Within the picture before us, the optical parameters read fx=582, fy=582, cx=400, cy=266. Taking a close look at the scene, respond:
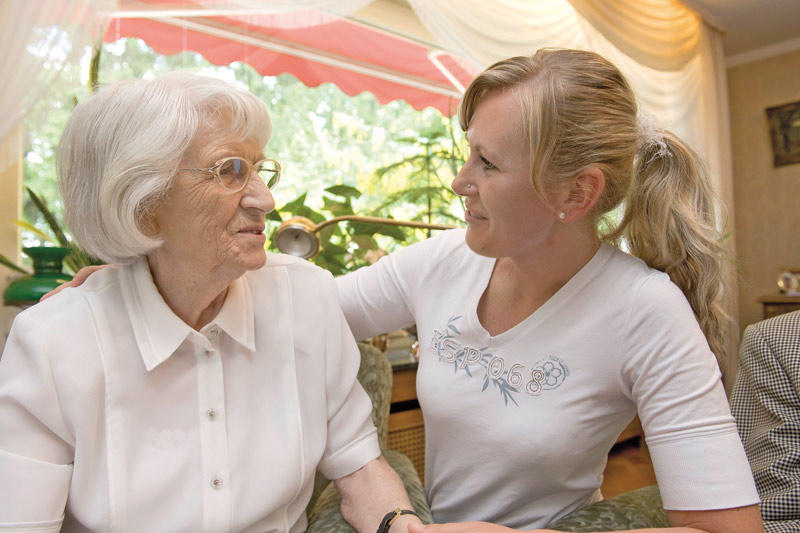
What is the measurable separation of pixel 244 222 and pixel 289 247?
2.72 feet

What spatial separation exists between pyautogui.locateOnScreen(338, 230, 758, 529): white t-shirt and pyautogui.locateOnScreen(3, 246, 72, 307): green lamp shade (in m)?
1.33

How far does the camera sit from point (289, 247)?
1.90 m

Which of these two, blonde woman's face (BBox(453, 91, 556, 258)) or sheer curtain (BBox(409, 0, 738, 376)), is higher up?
sheer curtain (BBox(409, 0, 738, 376))

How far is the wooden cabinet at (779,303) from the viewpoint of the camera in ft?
14.6

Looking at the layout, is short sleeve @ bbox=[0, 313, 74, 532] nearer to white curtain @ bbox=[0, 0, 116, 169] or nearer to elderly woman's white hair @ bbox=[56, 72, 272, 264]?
elderly woman's white hair @ bbox=[56, 72, 272, 264]

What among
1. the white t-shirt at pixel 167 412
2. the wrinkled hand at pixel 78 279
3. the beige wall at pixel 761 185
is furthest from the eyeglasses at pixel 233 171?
the beige wall at pixel 761 185

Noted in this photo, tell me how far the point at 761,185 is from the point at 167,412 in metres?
6.15

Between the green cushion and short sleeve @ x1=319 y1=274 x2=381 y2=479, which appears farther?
short sleeve @ x1=319 y1=274 x2=381 y2=479

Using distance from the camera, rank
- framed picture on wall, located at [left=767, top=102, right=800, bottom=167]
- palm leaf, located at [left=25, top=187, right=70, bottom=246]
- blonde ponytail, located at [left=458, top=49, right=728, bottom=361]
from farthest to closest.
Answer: framed picture on wall, located at [left=767, top=102, right=800, bottom=167], palm leaf, located at [left=25, top=187, right=70, bottom=246], blonde ponytail, located at [left=458, top=49, right=728, bottom=361]

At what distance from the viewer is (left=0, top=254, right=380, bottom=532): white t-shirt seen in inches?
36.2

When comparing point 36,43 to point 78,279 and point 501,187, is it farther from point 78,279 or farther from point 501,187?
point 501,187

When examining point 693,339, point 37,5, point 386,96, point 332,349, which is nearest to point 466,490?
point 332,349

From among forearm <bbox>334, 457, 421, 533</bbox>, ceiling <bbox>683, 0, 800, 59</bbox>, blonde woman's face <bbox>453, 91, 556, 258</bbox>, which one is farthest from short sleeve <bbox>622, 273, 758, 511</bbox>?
ceiling <bbox>683, 0, 800, 59</bbox>

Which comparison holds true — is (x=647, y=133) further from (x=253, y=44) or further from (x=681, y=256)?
(x=253, y=44)
